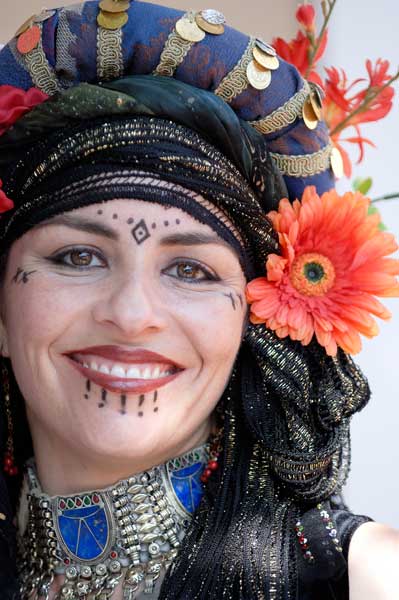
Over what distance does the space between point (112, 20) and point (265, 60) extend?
12.1 inches

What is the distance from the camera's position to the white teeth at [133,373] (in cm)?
167

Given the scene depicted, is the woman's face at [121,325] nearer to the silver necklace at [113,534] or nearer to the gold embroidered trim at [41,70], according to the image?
the silver necklace at [113,534]

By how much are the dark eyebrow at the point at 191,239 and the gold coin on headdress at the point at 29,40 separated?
0.47 m

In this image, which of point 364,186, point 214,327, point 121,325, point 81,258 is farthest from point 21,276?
point 364,186

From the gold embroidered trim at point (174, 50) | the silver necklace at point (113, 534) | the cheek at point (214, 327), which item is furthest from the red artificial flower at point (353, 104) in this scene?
the silver necklace at point (113, 534)

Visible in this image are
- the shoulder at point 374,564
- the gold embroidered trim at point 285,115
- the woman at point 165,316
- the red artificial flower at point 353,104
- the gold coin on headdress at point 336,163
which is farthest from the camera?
the red artificial flower at point 353,104

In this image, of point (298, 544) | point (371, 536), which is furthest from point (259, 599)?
point (371, 536)

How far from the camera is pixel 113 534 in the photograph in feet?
5.61

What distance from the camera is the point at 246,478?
71.2 inches

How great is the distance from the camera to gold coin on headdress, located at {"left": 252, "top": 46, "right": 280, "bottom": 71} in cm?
173

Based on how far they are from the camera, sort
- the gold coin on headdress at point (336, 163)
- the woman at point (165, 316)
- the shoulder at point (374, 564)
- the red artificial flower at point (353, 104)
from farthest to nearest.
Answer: the red artificial flower at point (353, 104) < the gold coin on headdress at point (336, 163) < the woman at point (165, 316) < the shoulder at point (374, 564)

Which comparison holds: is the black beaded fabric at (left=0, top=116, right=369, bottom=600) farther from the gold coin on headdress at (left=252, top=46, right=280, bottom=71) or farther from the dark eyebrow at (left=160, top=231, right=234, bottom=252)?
the gold coin on headdress at (left=252, top=46, right=280, bottom=71)

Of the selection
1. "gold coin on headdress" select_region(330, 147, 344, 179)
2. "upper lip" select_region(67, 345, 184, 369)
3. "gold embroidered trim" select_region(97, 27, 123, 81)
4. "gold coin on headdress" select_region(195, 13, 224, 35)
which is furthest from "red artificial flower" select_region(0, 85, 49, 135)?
"gold coin on headdress" select_region(330, 147, 344, 179)

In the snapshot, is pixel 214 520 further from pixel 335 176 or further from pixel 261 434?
pixel 335 176
